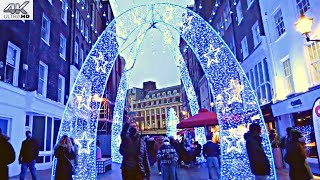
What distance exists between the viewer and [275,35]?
14.0 m

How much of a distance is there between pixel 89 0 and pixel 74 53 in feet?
28.8

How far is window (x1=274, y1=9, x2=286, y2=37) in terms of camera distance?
13413 mm

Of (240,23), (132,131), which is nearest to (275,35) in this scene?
(240,23)

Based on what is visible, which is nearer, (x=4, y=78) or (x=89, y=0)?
(x=4, y=78)

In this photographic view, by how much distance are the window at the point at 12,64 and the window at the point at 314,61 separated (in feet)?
42.8

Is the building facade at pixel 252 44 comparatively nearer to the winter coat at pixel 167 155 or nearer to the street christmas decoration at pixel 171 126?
the winter coat at pixel 167 155

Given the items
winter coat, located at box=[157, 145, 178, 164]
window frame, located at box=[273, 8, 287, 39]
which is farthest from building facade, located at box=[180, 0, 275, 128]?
winter coat, located at box=[157, 145, 178, 164]

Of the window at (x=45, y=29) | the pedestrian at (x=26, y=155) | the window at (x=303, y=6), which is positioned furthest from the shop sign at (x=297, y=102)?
the window at (x=45, y=29)

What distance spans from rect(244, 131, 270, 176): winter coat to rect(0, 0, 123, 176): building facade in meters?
9.53

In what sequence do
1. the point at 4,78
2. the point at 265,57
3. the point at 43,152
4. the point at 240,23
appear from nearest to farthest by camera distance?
the point at 4,78
the point at 43,152
the point at 265,57
the point at 240,23

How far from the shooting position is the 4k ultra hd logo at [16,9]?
11.6 metres

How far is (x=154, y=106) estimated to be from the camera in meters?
90.6

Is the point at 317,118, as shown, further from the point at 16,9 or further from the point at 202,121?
the point at 16,9

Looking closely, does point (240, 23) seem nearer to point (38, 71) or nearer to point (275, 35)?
point (275, 35)
